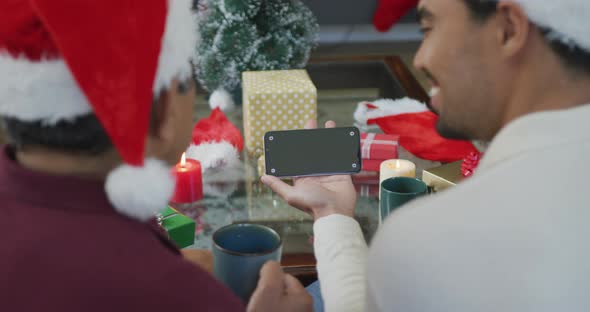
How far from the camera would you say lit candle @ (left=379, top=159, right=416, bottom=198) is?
127 cm

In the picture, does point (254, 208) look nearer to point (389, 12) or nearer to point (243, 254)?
point (243, 254)

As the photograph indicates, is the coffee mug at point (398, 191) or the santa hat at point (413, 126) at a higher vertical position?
the coffee mug at point (398, 191)

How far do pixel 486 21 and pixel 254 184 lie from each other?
0.78 meters

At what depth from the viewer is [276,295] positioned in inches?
32.4

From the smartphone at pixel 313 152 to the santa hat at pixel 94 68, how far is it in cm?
60

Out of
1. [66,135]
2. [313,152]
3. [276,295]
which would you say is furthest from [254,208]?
[66,135]

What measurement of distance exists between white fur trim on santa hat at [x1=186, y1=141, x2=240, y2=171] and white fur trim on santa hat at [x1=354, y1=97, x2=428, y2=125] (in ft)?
1.32

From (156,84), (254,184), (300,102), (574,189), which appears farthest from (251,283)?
(300,102)

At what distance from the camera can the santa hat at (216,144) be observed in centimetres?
143

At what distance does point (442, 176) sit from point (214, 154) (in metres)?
0.53

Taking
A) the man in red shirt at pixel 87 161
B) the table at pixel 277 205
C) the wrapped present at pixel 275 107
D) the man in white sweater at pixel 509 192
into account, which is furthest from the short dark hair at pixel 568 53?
the wrapped present at pixel 275 107

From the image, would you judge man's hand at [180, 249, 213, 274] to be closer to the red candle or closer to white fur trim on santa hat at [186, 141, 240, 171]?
the red candle

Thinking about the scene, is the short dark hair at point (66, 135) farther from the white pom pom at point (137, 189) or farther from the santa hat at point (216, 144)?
the santa hat at point (216, 144)

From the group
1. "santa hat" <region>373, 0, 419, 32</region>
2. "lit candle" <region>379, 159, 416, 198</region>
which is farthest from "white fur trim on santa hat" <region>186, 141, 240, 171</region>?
"santa hat" <region>373, 0, 419, 32</region>
